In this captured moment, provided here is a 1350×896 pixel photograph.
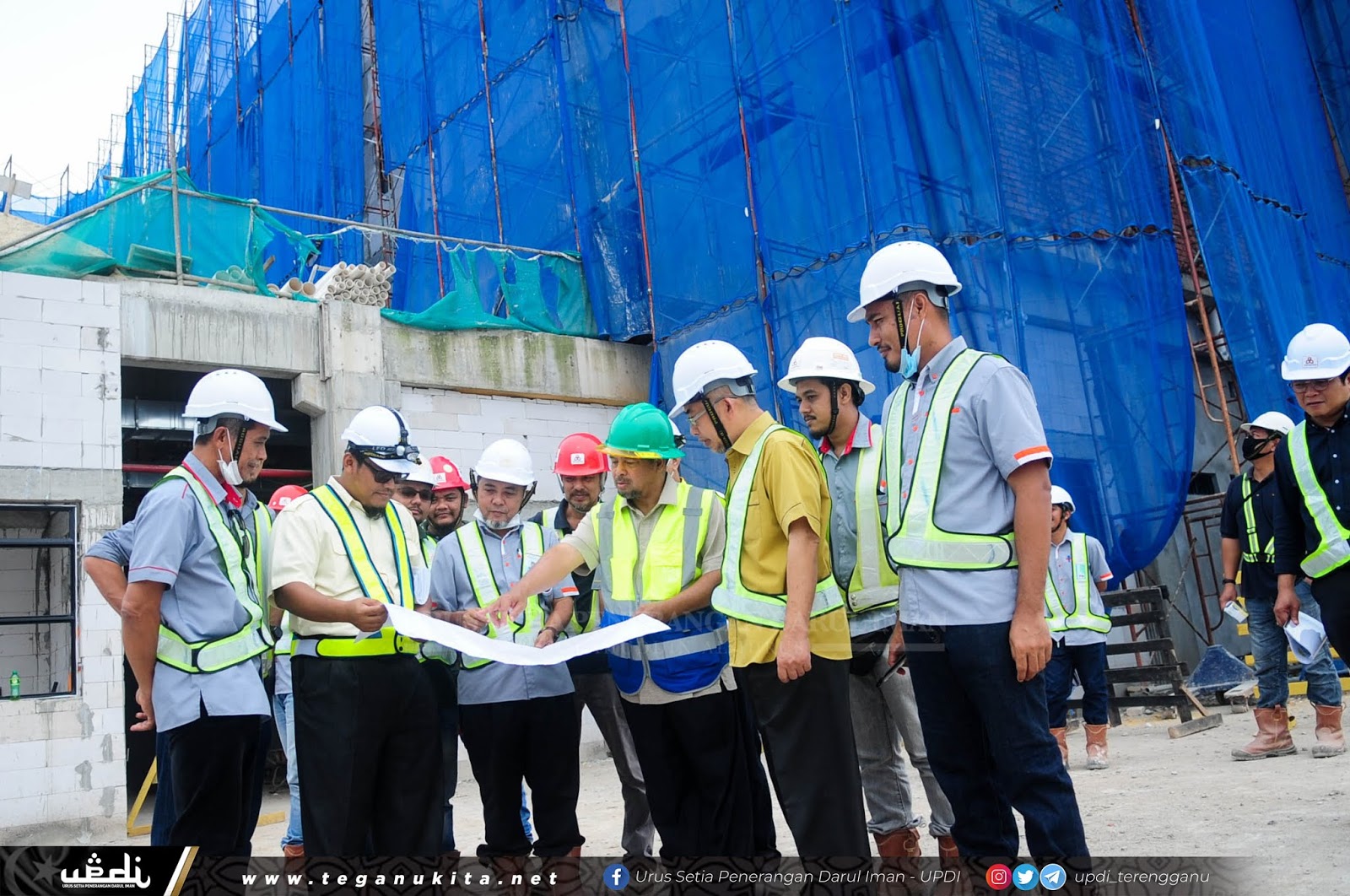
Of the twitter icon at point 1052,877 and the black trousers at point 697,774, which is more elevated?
the black trousers at point 697,774

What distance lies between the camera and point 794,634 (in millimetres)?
3064

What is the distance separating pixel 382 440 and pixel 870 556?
1.85m

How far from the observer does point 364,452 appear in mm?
3711

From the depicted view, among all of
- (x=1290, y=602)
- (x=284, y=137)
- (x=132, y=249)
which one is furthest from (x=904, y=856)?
(x=284, y=137)

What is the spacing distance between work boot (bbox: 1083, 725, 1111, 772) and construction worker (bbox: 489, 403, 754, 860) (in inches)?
149

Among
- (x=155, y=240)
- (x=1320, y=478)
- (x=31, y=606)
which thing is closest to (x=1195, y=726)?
(x=1320, y=478)

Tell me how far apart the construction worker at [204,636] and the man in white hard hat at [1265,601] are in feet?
17.0

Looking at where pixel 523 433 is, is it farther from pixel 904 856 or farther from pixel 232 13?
pixel 232 13

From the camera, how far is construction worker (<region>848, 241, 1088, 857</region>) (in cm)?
271

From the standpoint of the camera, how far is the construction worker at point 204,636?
3262mm

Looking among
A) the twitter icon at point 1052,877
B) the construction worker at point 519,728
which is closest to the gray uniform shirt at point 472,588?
the construction worker at point 519,728

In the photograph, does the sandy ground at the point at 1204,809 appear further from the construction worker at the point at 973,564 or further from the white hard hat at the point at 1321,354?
the white hard hat at the point at 1321,354

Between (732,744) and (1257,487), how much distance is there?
4369 millimetres

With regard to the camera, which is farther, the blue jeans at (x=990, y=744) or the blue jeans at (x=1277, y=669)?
the blue jeans at (x=1277, y=669)
